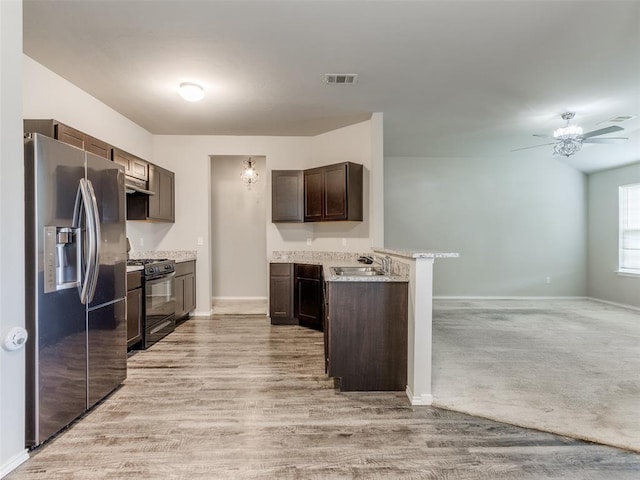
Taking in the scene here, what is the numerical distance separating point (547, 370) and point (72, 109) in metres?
5.26

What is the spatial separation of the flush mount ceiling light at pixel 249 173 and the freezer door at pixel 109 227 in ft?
11.3

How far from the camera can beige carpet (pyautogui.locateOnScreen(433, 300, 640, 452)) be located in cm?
Answer: 217

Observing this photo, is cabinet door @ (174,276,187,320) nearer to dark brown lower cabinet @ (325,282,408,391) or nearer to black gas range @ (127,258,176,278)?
black gas range @ (127,258,176,278)

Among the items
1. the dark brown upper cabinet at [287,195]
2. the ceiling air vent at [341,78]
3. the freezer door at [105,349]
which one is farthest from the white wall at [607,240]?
the freezer door at [105,349]

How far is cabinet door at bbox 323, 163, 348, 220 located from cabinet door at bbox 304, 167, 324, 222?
0.09 m

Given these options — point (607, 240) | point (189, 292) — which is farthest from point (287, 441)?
point (607, 240)

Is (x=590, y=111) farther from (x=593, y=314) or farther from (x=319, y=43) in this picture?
(x=319, y=43)

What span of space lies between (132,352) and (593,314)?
649cm

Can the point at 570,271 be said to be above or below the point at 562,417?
above

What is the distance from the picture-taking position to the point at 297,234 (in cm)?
502

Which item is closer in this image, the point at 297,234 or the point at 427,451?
the point at 427,451

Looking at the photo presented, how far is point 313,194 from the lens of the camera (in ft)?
15.0

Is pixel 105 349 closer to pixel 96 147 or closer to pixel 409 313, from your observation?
pixel 96 147

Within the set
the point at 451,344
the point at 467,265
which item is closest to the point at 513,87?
the point at 451,344
